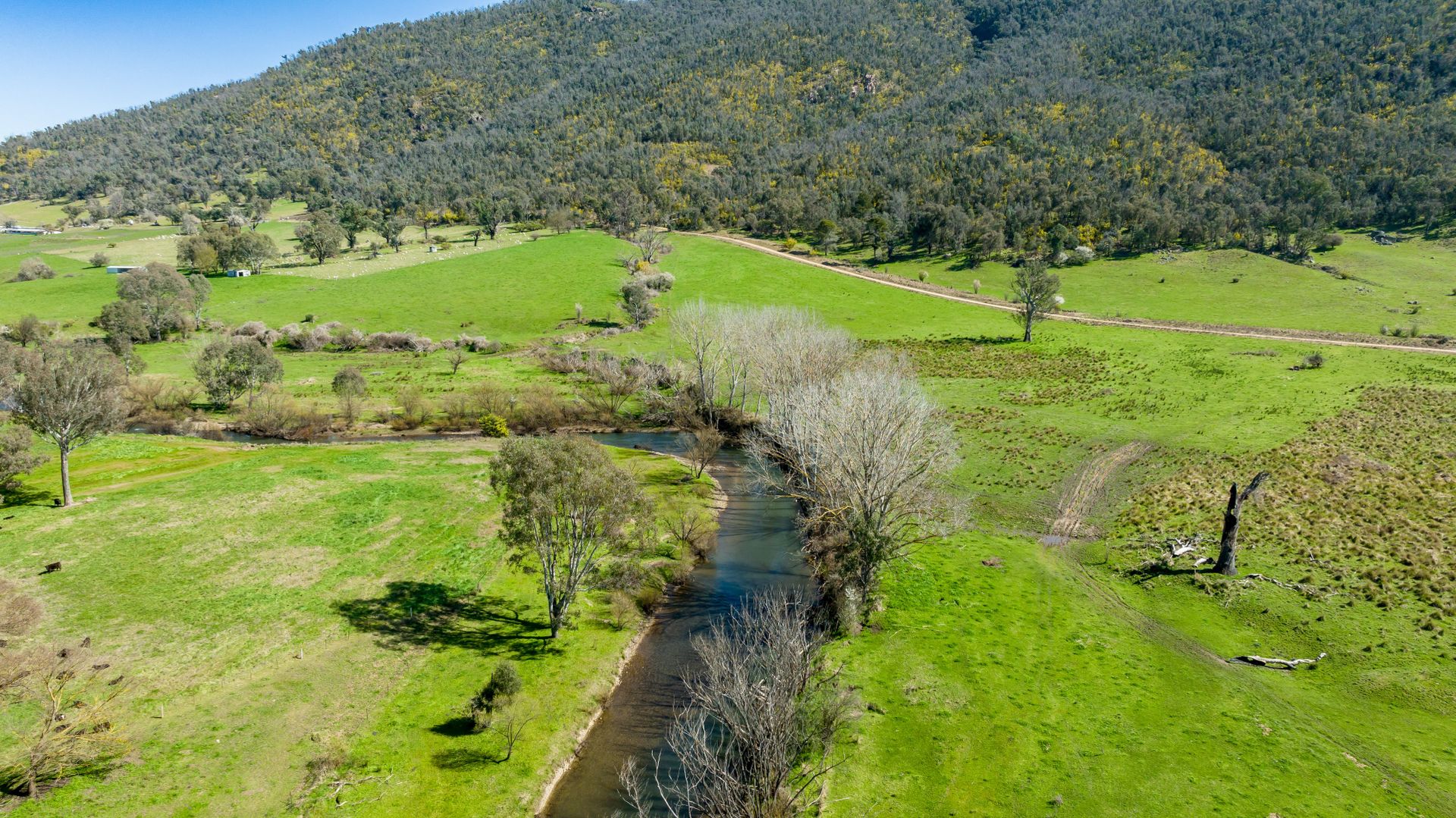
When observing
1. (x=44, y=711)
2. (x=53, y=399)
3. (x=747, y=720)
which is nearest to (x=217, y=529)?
(x=53, y=399)

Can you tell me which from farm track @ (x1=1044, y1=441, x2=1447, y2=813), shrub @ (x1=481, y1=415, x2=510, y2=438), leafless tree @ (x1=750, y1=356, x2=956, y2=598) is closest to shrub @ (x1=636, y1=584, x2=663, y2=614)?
leafless tree @ (x1=750, y1=356, x2=956, y2=598)

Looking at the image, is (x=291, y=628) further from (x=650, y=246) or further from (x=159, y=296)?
(x=650, y=246)

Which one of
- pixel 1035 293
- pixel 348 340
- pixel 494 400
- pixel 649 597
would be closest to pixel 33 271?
pixel 348 340

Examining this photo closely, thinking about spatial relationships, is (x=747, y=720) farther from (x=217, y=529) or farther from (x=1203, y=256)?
(x=1203, y=256)

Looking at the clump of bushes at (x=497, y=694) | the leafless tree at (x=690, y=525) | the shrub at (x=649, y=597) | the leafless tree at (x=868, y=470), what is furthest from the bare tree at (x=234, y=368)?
the leafless tree at (x=868, y=470)

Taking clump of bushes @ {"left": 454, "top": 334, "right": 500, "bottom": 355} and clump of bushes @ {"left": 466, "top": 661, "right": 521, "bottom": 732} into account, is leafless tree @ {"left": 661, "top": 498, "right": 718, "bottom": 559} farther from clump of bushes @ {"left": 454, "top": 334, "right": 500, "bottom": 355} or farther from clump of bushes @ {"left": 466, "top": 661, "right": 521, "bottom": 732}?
clump of bushes @ {"left": 454, "top": 334, "right": 500, "bottom": 355}
